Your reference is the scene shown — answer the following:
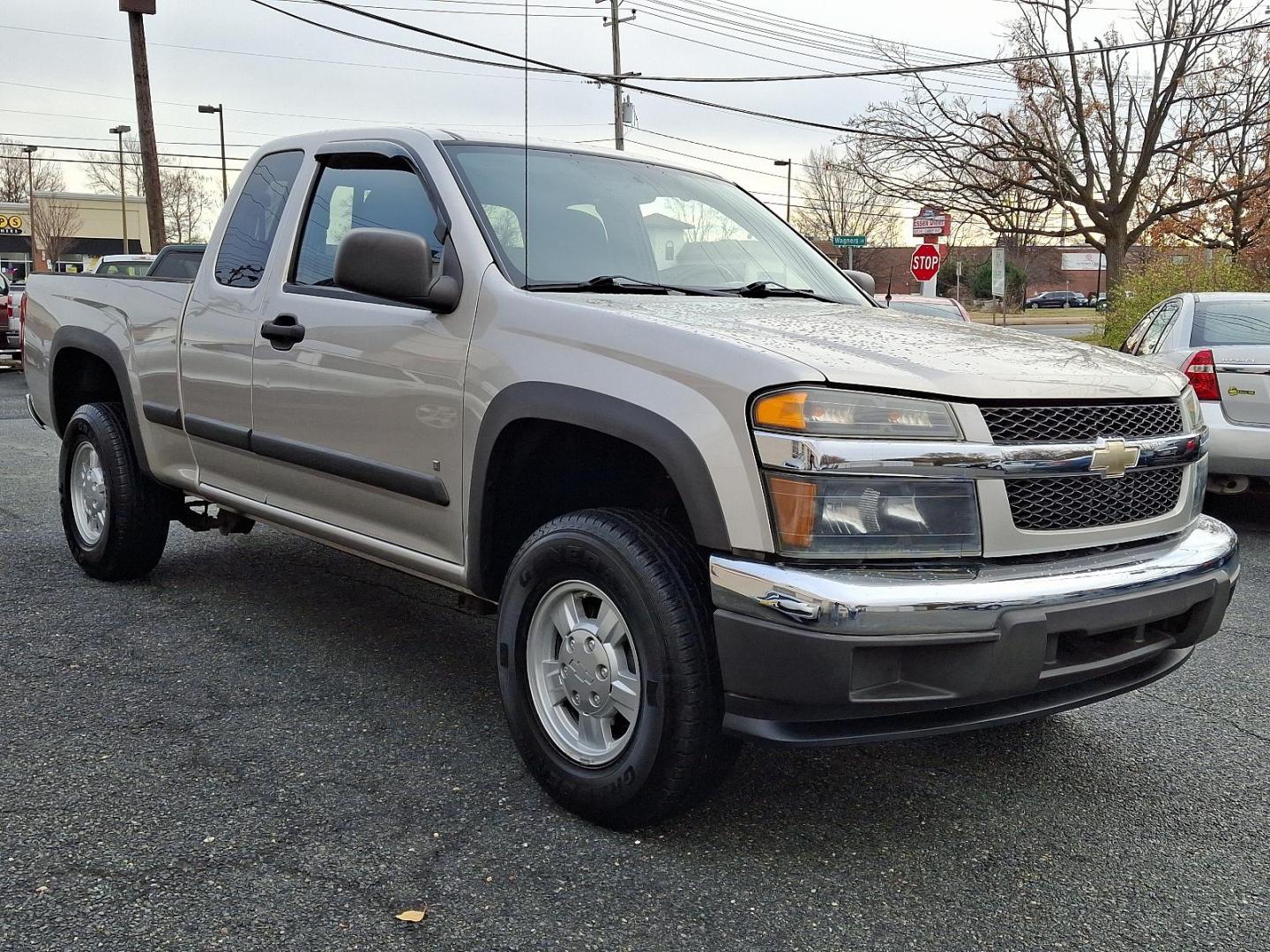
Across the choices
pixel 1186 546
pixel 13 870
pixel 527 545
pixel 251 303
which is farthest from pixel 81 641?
pixel 1186 546

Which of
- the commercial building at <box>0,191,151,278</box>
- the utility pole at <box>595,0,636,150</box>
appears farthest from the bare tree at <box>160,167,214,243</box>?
the utility pole at <box>595,0,636,150</box>

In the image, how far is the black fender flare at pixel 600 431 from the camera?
9.17 feet

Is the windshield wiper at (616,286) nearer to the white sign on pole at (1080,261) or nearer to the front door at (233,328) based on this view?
the front door at (233,328)

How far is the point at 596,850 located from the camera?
3.02m

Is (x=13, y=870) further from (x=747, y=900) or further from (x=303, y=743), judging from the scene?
(x=747, y=900)

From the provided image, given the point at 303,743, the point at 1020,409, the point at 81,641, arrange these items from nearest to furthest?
1. the point at 1020,409
2. the point at 303,743
3. the point at 81,641

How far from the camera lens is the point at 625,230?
407 centimetres

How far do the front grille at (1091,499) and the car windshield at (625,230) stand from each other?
1385 mm

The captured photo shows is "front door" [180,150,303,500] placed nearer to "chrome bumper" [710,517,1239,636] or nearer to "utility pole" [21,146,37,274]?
"chrome bumper" [710,517,1239,636]

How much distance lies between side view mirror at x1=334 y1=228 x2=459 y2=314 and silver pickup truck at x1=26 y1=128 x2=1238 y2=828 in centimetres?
1

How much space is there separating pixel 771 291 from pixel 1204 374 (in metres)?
4.39

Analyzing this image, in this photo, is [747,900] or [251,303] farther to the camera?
[251,303]

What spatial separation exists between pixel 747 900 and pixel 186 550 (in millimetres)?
4471

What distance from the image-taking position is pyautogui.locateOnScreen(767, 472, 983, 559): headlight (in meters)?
2.68
